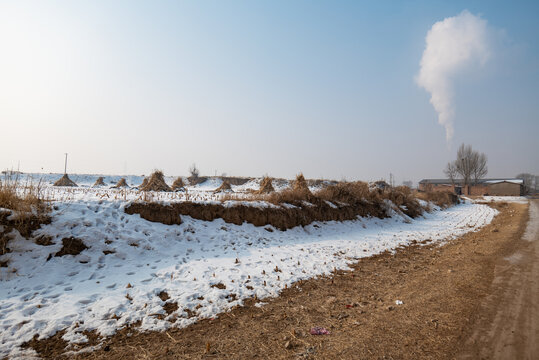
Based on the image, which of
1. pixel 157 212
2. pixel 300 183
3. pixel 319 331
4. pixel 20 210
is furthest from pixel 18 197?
pixel 300 183

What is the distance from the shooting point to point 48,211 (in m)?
6.34

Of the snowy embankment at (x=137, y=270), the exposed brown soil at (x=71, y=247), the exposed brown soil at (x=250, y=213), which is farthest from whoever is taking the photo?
the exposed brown soil at (x=250, y=213)

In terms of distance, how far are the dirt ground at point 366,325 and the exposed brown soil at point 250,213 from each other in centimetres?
480

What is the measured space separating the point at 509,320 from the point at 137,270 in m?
6.65

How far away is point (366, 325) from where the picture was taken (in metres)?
3.59

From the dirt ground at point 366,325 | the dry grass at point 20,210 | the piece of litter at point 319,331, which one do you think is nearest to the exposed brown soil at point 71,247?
the dry grass at point 20,210

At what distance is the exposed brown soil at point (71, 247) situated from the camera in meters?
5.78

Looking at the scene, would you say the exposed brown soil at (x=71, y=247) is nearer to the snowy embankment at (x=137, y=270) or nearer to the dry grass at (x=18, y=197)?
the snowy embankment at (x=137, y=270)

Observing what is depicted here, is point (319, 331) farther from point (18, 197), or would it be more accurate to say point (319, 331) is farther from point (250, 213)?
point (18, 197)

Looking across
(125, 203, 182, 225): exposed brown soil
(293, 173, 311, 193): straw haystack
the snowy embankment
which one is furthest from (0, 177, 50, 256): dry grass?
(293, 173, 311, 193): straw haystack

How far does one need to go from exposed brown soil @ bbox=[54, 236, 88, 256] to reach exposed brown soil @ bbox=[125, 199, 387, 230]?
182cm

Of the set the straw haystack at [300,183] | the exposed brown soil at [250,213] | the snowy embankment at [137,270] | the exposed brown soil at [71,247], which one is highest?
the straw haystack at [300,183]

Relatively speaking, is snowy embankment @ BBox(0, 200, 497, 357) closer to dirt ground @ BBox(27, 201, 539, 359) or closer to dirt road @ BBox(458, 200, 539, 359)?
dirt ground @ BBox(27, 201, 539, 359)

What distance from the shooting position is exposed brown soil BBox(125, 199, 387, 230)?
8172mm
